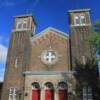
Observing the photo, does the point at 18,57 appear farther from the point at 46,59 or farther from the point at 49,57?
the point at 49,57

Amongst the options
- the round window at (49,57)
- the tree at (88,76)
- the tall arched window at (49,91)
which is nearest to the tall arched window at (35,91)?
the tall arched window at (49,91)

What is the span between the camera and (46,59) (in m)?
23.1

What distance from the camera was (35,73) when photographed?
22016mm

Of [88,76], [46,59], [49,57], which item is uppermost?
[49,57]

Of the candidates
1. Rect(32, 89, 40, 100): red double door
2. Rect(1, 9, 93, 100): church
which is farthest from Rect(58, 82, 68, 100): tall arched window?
Rect(32, 89, 40, 100): red double door

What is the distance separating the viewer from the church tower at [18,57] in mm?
21766

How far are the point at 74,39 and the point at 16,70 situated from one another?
6858 millimetres

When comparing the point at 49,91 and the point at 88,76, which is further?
the point at 49,91

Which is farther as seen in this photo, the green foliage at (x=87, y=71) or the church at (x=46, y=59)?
the church at (x=46, y=59)

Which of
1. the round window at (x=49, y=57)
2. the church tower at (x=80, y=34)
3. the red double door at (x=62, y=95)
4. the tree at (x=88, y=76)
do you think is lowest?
the red double door at (x=62, y=95)

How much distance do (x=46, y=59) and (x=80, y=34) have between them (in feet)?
14.8

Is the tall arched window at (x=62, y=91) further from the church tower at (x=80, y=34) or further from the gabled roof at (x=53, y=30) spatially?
the gabled roof at (x=53, y=30)

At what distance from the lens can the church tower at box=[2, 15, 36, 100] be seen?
71.4 feet

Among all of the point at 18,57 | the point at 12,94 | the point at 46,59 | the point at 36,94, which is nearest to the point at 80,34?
the point at 46,59
